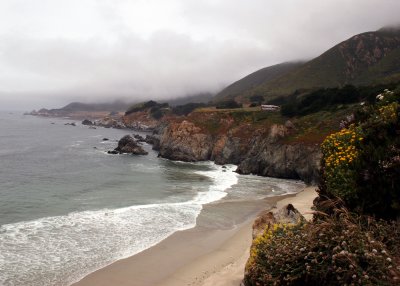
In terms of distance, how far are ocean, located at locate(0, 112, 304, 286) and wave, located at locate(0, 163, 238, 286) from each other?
0.14 feet

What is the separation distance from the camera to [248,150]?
64250mm

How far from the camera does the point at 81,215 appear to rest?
27328 mm

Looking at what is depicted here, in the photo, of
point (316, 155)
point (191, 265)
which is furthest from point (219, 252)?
point (316, 155)

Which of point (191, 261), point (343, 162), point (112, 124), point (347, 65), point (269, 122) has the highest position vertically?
point (347, 65)

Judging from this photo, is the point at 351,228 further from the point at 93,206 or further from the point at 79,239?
the point at 93,206

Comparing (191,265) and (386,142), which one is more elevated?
(386,142)

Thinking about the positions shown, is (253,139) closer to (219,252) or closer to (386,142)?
(219,252)

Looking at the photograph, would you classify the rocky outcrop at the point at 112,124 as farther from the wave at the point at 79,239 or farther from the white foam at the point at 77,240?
the white foam at the point at 77,240


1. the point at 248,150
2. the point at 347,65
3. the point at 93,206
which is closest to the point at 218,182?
the point at 93,206

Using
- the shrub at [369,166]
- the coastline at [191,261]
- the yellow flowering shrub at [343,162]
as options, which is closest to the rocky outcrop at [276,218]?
the coastline at [191,261]

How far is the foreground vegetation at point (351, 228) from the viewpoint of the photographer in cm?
662

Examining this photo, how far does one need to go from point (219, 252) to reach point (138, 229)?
238 inches

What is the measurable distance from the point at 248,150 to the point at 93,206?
125ft

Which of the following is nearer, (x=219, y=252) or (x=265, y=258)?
(x=265, y=258)
